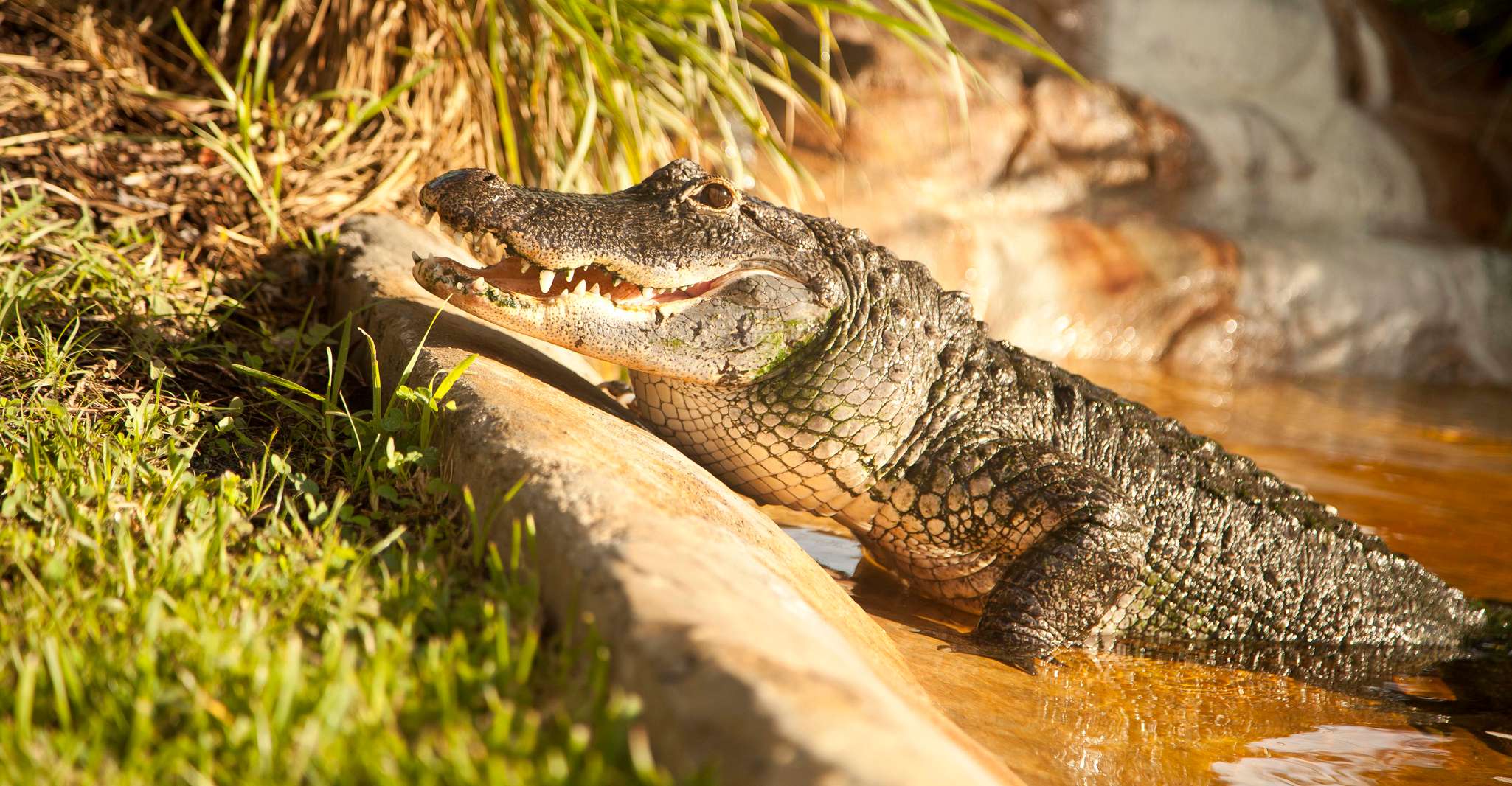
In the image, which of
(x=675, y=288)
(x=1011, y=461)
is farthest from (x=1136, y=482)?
(x=675, y=288)

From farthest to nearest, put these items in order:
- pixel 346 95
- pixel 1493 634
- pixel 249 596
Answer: pixel 346 95, pixel 1493 634, pixel 249 596

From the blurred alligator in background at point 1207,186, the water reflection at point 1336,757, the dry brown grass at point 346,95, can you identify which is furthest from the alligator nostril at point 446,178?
the blurred alligator in background at point 1207,186

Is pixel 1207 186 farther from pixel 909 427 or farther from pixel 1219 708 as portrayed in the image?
pixel 1219 708

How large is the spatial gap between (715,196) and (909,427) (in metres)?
0.86

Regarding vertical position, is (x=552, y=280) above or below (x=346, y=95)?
below

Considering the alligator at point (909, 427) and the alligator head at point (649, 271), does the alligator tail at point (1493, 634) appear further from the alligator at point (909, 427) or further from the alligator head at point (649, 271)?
the alligator head at point (649, 271)

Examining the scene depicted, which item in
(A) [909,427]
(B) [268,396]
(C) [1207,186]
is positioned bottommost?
(B) [268,396]

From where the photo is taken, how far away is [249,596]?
1.83 meters

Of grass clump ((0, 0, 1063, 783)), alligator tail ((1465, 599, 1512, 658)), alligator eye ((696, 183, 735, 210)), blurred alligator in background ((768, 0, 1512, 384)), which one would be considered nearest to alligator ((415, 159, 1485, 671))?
alligator eye ((696, 183, 735, 210))

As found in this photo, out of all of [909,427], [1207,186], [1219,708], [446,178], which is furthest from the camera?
[1207,186]

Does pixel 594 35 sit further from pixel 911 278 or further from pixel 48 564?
pixel 48 564

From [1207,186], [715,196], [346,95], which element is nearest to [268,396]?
[715,196]

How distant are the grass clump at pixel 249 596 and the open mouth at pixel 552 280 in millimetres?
391

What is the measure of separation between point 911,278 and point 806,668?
1.91m
